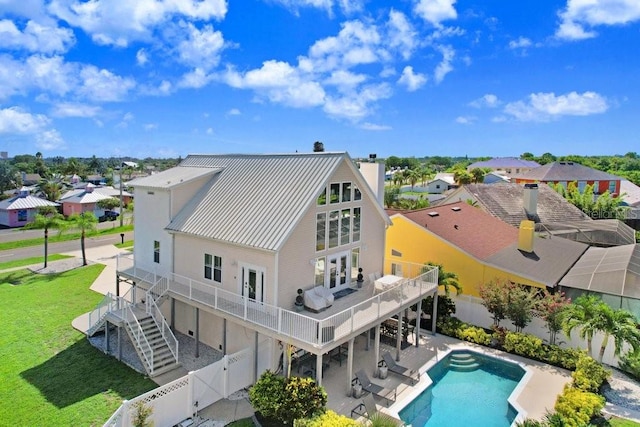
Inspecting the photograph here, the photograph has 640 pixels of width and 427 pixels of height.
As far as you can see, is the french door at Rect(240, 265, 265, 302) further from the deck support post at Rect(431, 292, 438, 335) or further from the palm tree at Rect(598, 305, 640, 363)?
the palm tree at Rect(598, 305, 640, 363)

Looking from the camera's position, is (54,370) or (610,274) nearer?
(54,370)

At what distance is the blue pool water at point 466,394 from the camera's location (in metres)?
14.3

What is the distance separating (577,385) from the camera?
48.9ft

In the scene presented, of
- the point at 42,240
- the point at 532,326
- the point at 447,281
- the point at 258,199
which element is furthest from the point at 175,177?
the point at 42,240

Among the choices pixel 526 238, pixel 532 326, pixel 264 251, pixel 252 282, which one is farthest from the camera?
pixel 526 238

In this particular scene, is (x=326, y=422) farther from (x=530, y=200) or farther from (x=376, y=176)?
(x=530, y=200)

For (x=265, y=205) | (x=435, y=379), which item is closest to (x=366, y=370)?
(x=435, y=379)

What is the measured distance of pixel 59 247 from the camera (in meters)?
39.8

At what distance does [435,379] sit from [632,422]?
6.51 m

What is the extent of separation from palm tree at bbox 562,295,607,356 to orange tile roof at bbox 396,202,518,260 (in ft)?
19.6

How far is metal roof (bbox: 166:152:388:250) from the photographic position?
15.9 m

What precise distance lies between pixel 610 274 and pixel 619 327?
5.26 metres

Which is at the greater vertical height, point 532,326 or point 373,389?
point 532,326

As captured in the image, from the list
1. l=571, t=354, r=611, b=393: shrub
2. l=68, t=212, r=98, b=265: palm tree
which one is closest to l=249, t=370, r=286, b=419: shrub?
l=571, t=354, r=611, b=393: shrub
